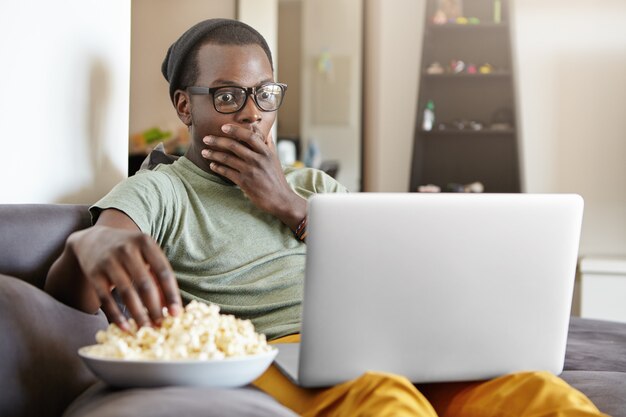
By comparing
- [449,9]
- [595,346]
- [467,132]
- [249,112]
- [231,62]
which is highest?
[449,9]

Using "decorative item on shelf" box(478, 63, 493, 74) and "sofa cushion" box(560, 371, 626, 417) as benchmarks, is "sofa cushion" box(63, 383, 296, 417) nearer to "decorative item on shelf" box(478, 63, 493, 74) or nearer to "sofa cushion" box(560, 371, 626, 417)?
"sofa cushion" box(560, 371, 626, 417)

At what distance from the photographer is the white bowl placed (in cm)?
109

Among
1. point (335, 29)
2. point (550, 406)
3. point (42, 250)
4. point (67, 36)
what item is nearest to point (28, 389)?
point (42, 250)

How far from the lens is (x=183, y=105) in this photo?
2010 mm

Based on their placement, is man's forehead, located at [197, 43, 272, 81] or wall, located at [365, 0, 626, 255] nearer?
man's forehead, located at [197, 43, 272, 81]

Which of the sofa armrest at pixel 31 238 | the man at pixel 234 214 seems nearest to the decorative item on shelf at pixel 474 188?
the man at pixel 234 214

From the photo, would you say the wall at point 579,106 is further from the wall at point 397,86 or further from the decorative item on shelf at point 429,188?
the wall at point 397,86

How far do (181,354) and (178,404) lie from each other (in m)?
0.08

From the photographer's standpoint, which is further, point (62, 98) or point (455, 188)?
point (455, 188)

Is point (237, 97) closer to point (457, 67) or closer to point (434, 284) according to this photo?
point (434, 284)

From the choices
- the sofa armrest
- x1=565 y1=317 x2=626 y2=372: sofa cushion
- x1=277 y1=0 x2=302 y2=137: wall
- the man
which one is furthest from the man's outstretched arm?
x1=277 y1=0 x2=302 y2=137: wall

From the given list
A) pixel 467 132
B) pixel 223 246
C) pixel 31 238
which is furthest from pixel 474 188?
pixel 31 238

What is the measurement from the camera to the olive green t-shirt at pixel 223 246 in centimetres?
171

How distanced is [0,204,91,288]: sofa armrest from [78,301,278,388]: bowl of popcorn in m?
0.45
